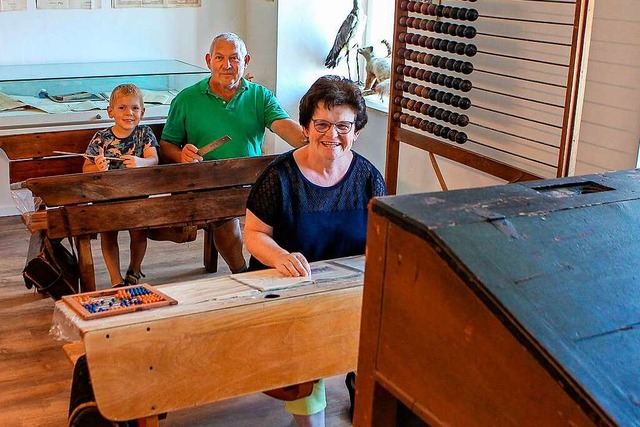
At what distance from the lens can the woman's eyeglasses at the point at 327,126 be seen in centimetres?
266

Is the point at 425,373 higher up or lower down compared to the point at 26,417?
higher up

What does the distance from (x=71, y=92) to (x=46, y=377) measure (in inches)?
80.2

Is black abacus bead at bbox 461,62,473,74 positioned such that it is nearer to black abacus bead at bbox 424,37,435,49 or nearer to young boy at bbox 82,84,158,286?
black abacus bead at bbox 424,37,435,49

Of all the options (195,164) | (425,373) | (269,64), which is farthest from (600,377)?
(269,64)

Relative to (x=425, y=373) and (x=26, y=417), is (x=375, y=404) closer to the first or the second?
(x=425, y=373)

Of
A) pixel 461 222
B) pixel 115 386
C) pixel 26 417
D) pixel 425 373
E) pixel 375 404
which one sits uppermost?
pixel 461 222

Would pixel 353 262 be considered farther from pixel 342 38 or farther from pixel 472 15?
pixel 342 38

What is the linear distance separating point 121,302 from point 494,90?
7.58ft

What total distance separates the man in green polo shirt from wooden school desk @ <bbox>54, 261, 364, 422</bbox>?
1586mm

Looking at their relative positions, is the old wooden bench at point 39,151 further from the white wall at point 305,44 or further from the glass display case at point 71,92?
the white wall at point 305,44

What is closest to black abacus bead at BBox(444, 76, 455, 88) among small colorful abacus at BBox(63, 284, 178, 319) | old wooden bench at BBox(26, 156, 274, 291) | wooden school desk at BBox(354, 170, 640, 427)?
old wooden bench at BBox(26, 156, 274, 291)

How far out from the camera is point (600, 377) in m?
1.01

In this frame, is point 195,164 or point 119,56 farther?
point 119,56

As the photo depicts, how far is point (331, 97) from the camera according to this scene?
266 cm
